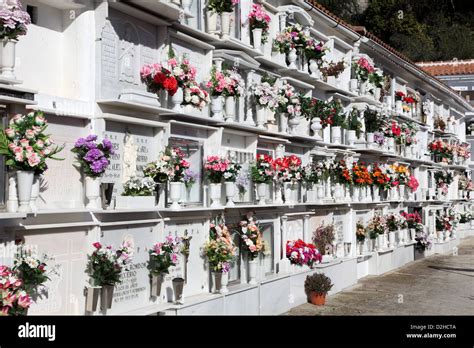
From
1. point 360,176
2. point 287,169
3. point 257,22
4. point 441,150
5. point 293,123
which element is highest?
point 257,22

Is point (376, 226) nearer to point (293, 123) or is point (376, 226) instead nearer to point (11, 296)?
point (293, 123)

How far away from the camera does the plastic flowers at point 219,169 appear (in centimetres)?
1535

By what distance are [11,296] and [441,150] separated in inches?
1288

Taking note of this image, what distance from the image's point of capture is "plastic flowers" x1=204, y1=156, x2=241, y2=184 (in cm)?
1535

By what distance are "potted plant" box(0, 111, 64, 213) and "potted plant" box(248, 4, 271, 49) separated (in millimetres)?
9130

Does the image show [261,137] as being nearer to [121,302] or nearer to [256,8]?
[256,8]

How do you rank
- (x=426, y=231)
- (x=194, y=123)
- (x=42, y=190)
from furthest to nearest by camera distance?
(x=426, y=231) < (x=194, y=123) < (x=42, y=190)

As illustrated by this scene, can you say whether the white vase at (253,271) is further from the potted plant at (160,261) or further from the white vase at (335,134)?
the white vase at (335,134)

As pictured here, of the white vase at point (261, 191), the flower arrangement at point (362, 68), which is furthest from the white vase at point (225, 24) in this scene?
the flower arrangement at point (362, 68)

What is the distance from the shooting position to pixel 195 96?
1470 cm

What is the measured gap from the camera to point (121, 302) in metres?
12.7

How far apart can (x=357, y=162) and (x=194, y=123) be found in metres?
13.0

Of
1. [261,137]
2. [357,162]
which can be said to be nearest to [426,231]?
[357,162]

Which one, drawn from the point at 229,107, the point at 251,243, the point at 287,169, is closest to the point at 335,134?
the point at 287,169
